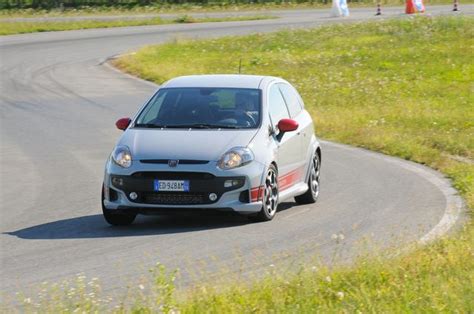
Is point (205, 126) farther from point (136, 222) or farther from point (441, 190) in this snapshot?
point (441, 190)

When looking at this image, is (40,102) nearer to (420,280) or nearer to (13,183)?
(13,183)

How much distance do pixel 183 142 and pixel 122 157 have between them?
25.3 inches

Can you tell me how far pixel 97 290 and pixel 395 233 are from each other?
14.0 ft

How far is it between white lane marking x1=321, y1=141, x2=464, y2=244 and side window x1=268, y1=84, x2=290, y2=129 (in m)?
2.13

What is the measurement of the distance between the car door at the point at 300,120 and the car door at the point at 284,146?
110mm

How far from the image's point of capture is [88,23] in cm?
5147

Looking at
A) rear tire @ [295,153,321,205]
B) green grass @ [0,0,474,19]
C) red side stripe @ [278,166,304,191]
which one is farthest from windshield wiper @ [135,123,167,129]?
green grass @ [0,0,474,19]

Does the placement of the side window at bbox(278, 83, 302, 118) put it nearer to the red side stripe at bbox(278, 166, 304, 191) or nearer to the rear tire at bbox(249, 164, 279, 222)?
the red side stripe at bbox(278, 166, 304, 191)

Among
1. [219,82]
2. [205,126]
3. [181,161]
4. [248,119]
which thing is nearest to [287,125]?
[248,119]

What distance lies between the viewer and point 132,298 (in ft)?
29.4

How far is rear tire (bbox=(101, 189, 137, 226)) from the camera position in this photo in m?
13.2

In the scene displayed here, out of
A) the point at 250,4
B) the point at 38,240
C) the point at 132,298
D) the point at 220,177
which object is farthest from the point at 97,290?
the point at 250,4

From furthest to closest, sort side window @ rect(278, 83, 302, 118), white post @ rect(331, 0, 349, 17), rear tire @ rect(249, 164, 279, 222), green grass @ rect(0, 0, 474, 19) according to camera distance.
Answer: green grass @ rect(0, 0, 474, 19) → white post @ rect(331, 0, 349, 17) → side window @ rect(278, 83, 302, 118) → rear tire @ rect(249, 164, 279, 222)

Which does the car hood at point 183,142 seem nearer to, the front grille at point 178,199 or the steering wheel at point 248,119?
the steering wheel at point 248,119
